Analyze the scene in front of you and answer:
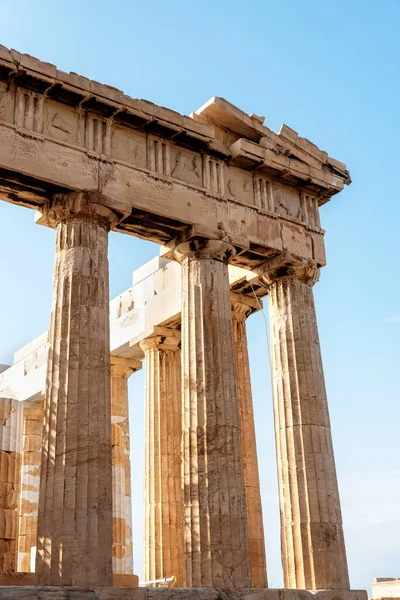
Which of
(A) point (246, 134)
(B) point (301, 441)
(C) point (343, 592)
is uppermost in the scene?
(A) point (246, 134)

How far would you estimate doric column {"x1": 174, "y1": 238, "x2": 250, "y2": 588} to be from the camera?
21.0 metres

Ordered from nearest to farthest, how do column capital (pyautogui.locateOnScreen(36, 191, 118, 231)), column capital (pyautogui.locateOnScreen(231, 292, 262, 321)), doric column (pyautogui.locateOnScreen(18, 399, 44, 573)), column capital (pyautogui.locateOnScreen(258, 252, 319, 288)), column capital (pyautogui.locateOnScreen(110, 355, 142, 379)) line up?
column capital (pyautogui.locateOnScreen(36, 191, 118, 231))
column capital (pyautogui.locateOnScreen(258, 252, 319, 288))
column capital (pyautogui.locateOnScreen(231, 292, 262, 321))
column capital (pyautogui.locateOnScreen(110, 355, 142, 379))
doric column (pyautogui.locateOnScreen(18, 399, 44, 573))

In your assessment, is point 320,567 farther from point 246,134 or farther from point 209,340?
point 246,134

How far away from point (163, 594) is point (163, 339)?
40.8 feet

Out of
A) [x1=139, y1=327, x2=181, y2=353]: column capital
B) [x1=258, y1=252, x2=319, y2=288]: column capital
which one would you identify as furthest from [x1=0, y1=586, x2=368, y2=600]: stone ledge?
[x1=139, y1=327, x2=181, y2=353]: column capital

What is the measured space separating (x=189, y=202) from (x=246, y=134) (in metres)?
3.80

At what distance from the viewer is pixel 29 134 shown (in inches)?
848

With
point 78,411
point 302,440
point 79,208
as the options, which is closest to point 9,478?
point 78,411

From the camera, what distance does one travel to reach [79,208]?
21984 millimetres

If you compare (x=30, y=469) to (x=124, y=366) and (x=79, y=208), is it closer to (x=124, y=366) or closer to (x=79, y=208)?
(x=124, y=366)

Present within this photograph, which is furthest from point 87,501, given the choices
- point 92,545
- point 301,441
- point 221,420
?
point 301,441

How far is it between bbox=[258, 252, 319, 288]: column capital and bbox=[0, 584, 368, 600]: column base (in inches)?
397

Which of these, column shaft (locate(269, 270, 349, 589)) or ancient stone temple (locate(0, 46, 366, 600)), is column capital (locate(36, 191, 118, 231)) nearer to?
ancient stone temple (locate(0, 46, 366, 600))

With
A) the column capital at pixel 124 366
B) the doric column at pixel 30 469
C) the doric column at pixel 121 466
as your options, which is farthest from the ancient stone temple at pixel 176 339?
the doric column at pixel 30 469
